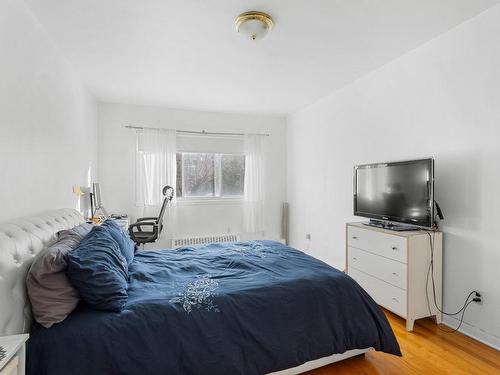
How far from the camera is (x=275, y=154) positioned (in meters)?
5.26

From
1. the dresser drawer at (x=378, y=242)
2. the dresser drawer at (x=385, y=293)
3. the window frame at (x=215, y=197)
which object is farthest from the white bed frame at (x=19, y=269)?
the window frame at (x=215, y=197)

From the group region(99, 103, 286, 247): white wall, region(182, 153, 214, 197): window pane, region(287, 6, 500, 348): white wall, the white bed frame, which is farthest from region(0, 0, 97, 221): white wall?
region(287, 6, 500, 348): white wall

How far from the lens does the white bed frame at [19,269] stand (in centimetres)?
122

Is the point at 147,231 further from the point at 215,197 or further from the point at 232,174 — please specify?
the point at 232,174

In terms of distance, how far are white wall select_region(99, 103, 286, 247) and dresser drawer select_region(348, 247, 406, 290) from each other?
7.89 ft

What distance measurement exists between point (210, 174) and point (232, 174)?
40 centimetres

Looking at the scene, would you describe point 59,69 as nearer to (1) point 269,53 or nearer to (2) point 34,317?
(1) point 269,53

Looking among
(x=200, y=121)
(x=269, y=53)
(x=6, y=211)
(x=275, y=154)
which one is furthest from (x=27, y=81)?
(x=275, y=154)

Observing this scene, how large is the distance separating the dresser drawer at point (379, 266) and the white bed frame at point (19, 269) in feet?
3.32

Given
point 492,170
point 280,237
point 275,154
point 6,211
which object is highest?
point 275,154

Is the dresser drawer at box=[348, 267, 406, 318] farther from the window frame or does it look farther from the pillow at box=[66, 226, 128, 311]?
the window frame

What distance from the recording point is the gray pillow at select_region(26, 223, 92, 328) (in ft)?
4.43

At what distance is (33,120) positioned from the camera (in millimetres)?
2072

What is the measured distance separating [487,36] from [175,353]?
312 centimetres
